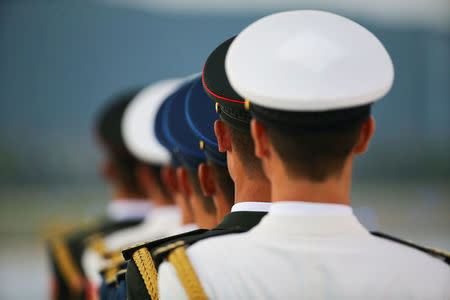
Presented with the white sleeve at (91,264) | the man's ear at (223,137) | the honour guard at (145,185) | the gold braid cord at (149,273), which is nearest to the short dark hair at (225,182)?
the man's ear at (223,137)

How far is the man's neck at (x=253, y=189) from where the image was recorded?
1649 millimetres

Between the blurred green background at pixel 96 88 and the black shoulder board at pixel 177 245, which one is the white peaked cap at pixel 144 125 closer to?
the black shoulder board at pixel 177 245

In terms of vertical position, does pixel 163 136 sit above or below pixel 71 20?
below

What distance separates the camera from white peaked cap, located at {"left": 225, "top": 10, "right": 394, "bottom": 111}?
1261 millimetres

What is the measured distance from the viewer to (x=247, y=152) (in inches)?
64.0

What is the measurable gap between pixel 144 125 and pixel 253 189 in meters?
2.46

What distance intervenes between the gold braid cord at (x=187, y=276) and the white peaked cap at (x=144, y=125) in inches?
91.3

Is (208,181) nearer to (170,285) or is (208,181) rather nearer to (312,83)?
(170,285)

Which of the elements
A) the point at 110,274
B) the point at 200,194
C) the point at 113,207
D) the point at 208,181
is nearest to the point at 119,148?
the point at 113,207

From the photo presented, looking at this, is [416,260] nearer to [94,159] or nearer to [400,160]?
[94,159]

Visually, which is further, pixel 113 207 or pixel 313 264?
pixel 113 207

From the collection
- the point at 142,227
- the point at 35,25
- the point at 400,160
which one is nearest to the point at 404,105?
the point at 400,160

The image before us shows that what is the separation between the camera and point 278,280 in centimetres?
126

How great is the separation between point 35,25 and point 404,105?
8.33 metres
